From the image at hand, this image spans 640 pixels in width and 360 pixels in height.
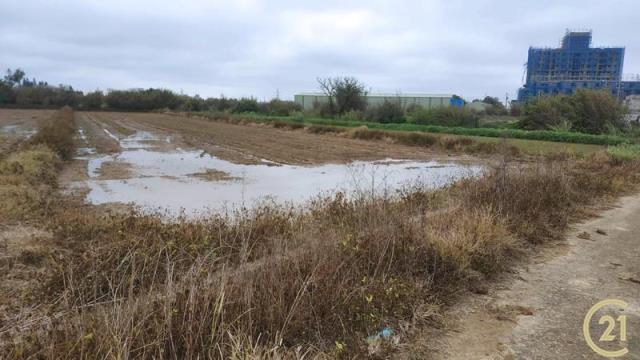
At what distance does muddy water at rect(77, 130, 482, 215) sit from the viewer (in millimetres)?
11094

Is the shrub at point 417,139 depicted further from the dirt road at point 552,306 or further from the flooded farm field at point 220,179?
the dirt road at point 552,306

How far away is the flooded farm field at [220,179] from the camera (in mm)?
11086

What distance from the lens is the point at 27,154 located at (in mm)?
14859

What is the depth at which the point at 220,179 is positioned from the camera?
1472 centimetres

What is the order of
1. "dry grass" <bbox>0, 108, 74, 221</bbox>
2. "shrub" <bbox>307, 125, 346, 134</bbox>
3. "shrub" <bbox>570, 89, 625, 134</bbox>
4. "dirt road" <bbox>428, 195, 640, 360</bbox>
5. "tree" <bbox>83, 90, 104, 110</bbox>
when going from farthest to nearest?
"tree" <bbox>83, 90, 104, 110</bbox> → "shrub" <bbox>307, 125, 346, 134</bbox> → "shrub" <bbox>570, 89, 625, 134</bbox> → "dry grass" <bbox>0, 108, 74, 221</bbox> → "dirt road" <bbox>428, 195, 640, 360</bbox>

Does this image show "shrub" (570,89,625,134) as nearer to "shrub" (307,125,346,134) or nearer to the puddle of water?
"shrub" (307,125,346,134)

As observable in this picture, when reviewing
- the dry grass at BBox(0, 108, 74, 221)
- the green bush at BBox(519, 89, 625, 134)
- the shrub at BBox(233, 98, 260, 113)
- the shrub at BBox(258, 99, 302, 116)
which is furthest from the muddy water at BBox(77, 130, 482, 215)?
the shrub at BBox(233, 98, 260, 113)

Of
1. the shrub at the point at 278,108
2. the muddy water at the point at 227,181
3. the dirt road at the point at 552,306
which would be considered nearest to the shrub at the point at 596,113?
the muddy water at the point at 227,181

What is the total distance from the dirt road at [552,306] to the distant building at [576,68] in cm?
5929

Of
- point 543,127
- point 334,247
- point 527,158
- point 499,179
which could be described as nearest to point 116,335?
point 334,247

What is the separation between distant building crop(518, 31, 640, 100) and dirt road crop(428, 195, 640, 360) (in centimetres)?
5929

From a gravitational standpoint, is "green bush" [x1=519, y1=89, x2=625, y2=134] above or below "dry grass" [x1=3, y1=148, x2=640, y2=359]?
above

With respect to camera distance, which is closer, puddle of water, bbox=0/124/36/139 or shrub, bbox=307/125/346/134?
puddle of water, bbox=0/124/36/139

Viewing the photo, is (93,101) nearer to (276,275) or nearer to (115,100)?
(115,100)
